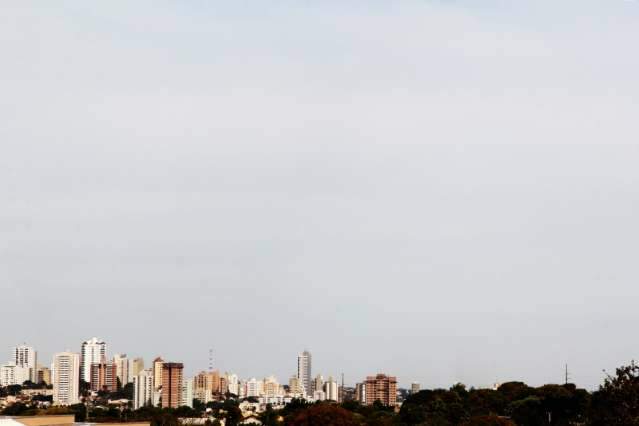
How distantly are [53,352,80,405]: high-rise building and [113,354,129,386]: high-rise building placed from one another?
49.1 feet

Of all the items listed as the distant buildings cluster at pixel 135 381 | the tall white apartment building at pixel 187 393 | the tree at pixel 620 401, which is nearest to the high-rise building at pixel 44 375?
the distant buildings cluster at pixel 135 381

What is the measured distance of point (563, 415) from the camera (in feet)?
235

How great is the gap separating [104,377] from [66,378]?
15676 mm

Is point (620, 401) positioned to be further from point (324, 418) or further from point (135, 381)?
point (135, 381)

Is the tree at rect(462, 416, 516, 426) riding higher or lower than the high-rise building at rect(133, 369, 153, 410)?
lower

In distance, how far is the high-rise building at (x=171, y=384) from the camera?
139875 millimetres

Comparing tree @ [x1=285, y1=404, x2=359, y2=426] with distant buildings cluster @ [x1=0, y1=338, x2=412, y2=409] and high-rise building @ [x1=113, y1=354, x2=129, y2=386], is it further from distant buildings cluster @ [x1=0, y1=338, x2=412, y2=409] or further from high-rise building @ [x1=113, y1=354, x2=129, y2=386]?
high-rise building @ [x1=113, y1=354, x2=129, y2=386]

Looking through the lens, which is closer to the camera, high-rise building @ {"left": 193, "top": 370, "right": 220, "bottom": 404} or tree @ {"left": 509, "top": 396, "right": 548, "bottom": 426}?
tree @ {"left": 509, "top": 396, "right": 548, "bottom": 426}

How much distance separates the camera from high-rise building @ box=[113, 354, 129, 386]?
180m

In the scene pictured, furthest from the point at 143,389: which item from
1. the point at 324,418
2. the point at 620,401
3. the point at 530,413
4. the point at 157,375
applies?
the point at 620,401

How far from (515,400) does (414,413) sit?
7.65m

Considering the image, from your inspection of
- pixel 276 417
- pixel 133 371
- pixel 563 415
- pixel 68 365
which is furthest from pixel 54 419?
pixel 133 371

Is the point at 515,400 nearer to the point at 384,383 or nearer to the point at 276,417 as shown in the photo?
the point at 276,417

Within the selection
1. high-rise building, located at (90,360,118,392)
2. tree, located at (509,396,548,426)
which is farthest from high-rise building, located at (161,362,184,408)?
tree, located at (509,396,548,426)
